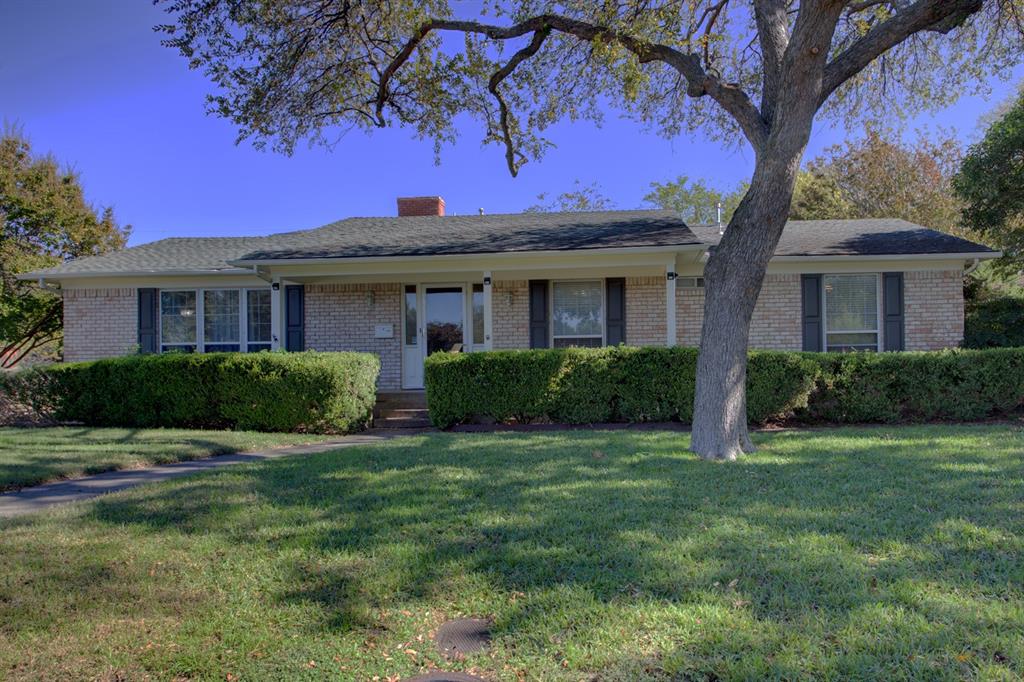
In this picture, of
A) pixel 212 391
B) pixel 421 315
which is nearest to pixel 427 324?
pixel 421 315

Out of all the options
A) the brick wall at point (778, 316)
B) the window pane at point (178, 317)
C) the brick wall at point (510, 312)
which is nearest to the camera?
the brick wall at point (778, 316)

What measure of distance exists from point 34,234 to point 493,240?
16.0m

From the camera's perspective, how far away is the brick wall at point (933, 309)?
13023 mm

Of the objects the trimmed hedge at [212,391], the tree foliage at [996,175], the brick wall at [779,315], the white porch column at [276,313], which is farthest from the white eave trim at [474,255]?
the tree foliage at [996,175]

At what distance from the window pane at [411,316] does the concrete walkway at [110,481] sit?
5161 millimetres

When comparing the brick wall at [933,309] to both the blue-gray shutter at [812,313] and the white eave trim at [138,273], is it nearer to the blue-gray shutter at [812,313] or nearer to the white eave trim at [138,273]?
the blue-gray shutter at [812,313]

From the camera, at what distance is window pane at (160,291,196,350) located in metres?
14.6

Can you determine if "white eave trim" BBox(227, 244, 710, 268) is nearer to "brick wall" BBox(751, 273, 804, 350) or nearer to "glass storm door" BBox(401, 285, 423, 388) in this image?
"glass storm door" BBox(401, 285, 423, 388)

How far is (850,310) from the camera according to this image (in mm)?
13414

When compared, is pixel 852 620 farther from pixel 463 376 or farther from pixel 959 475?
pixel 463 376

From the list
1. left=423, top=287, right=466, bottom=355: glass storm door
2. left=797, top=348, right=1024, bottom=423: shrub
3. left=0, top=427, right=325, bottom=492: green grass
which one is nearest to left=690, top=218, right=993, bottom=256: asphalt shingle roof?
left=797, top=348, right=1024, bottom=423: shrub

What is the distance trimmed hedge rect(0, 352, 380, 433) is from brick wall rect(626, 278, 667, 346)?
18.0 ft

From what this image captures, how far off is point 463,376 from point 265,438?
319 cm

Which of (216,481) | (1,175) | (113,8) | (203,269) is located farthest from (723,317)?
(1,175)
